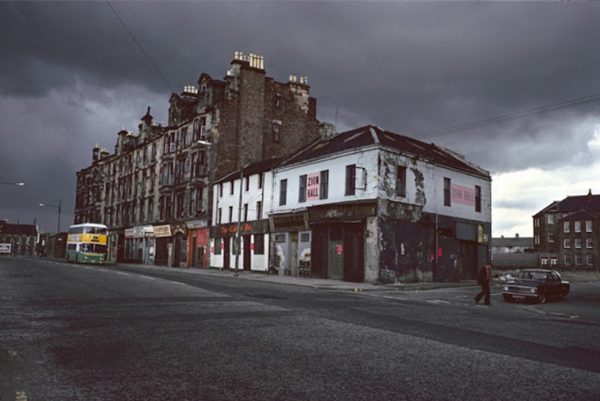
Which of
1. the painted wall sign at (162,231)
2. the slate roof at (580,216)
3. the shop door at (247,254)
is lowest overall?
the shop door at (247,254)

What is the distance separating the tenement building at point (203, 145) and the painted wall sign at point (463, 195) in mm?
19192

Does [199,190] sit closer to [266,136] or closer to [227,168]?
[227,168]

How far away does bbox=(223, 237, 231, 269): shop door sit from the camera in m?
41.7

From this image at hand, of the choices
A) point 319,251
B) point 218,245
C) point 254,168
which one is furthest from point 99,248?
point 319,251

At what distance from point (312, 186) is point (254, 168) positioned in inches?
369

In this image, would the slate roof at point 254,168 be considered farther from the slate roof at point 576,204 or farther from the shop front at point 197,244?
the slate roof at point 576,204

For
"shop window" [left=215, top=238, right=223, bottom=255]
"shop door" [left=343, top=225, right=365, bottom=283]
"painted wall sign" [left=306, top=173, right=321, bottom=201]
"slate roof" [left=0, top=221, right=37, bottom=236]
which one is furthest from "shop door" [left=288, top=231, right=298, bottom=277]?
"slate roof" [left=0, top=221, right=37, bottom=236]

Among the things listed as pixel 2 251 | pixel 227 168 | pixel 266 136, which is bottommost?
pixel 2 251

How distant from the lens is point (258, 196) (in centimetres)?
3884

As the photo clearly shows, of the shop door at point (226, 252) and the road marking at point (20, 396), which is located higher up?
the shop door at point (226, 252)

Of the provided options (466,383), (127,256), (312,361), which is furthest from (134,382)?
(127,256)

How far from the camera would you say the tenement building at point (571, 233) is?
77188 millimetres

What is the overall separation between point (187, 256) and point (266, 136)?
1433 cm

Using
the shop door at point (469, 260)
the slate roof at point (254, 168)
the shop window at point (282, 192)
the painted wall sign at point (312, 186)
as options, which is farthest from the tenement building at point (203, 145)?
the shop door at point (469, 260)
